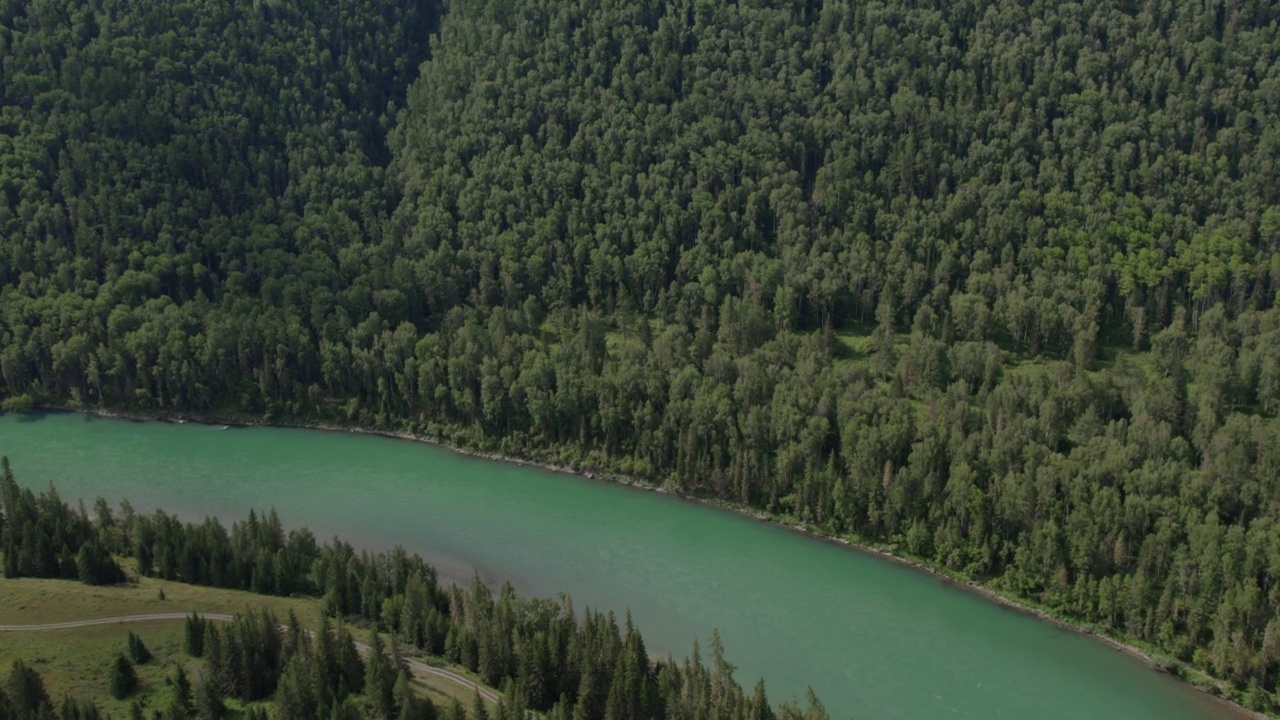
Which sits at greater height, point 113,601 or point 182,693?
point 182,693

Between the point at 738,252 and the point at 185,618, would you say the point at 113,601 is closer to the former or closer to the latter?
the point at 185,618

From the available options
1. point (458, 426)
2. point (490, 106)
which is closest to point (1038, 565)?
point (458, 426)

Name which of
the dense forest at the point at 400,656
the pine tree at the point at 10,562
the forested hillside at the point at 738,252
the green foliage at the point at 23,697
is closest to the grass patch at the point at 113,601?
the pine tree at the point at 10,562

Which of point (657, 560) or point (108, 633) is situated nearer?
point (108, 633)

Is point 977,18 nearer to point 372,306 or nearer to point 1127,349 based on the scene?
point 1127,349

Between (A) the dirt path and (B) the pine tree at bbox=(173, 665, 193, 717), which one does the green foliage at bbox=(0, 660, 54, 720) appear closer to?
(B) the pine tree at bbox=(173, 665, 193, 717)

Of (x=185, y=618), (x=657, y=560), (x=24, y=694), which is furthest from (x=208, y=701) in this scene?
(x=657, y=560)

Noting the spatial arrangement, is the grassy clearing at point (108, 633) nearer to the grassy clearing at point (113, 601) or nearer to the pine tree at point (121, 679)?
the grassy clearing at point (113, 601)
